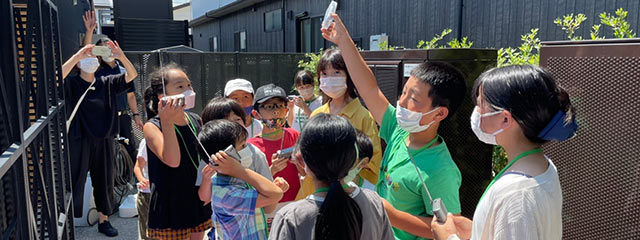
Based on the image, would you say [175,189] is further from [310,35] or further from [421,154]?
[310,35]

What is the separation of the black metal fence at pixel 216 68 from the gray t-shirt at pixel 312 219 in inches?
238

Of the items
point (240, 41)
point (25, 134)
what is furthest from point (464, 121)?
point (240, 41)

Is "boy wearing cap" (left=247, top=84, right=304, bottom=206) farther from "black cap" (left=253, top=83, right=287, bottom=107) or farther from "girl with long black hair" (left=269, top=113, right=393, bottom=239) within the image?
"girl with long black hair" (left=269, top=113, right=393, bottom=239)

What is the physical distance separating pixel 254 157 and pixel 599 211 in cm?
171

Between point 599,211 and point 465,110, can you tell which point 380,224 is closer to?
point 599,211

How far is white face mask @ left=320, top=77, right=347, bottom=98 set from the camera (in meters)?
2.79

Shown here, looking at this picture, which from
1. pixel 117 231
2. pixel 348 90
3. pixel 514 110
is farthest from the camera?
pixel 117 231

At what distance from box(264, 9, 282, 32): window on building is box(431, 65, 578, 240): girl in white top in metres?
13.6

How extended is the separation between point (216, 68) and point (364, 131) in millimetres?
6186

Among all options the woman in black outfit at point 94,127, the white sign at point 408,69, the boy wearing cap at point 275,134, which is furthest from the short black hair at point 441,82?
the woman in black outfit at point 94,127

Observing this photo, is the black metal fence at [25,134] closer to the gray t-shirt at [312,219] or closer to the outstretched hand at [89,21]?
the gray t-shirt at [312,219]

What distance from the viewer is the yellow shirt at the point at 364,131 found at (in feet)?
8.18

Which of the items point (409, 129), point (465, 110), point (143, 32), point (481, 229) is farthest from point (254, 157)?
point (143, 32)

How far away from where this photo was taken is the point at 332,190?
145 cm
